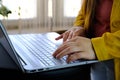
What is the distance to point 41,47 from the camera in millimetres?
842

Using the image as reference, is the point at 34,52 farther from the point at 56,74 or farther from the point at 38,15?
the point at 38,15

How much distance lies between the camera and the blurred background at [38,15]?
1873 millimetres

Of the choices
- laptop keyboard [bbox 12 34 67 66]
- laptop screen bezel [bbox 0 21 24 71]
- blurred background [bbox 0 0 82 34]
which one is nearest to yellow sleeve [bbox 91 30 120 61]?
laptop keyboard [bbox 12 34 67 66]

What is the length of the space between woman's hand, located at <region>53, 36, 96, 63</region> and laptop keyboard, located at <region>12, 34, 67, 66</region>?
0.06ft

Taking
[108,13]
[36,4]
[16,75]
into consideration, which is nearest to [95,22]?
[108,13]

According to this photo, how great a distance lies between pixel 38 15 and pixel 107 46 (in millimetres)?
1271

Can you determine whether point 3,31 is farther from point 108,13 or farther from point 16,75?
point 108,13

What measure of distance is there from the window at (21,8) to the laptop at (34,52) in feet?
3.03

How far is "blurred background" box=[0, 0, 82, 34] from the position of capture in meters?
1.87

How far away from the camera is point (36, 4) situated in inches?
76.2

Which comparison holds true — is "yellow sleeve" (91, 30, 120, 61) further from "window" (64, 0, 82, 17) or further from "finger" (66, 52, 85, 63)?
"window" (64, 0, 82, 17)

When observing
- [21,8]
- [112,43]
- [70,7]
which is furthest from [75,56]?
[70,7]

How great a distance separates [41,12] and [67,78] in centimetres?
130

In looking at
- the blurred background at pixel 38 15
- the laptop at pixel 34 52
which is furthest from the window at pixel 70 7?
the laptop at pixel 34 52
